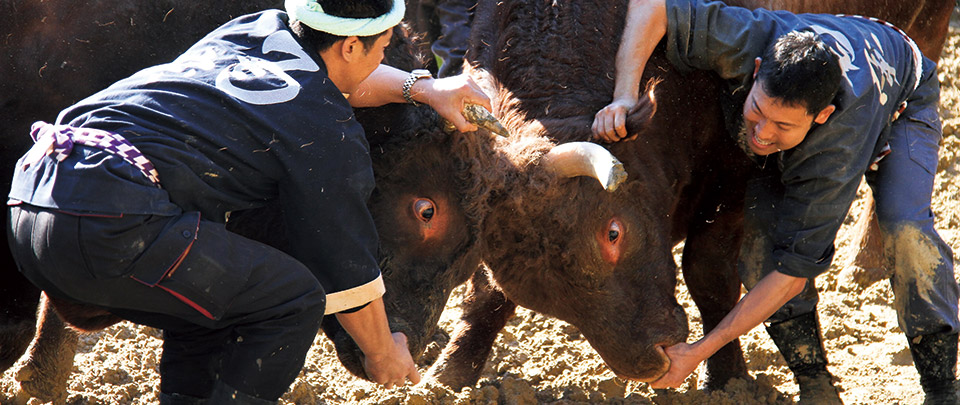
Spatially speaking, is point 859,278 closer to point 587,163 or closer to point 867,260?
point 867,260

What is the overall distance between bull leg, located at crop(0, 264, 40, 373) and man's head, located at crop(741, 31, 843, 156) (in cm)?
289

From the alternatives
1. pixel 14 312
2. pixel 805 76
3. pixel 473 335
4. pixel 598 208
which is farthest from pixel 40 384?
pixel 805 76

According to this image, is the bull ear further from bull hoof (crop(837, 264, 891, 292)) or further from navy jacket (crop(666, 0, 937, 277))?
bull hoof (crop(837, 264, 891, 292))

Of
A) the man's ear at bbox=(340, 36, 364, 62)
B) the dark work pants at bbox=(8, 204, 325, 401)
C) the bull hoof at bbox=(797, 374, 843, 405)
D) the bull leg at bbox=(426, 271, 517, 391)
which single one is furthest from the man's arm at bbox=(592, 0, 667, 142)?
the dark work pants at bbox=(8, 204, 325, 401)

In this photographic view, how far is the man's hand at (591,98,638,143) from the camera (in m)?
3.85

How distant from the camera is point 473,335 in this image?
15.5 feet

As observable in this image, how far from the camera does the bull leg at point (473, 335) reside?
4.62 meters

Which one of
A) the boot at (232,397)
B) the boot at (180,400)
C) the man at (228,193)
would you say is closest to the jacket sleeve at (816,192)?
the man at (228,193)

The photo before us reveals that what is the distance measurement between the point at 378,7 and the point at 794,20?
179 centimetres

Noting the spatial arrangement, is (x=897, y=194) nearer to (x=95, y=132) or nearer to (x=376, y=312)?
(x=376, y=312)

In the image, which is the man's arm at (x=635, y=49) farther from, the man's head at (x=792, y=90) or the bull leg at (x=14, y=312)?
the bull leg at (x=14, y=312)

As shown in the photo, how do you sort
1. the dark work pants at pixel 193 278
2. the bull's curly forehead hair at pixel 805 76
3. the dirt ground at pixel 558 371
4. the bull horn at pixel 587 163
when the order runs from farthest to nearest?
1. the dirt ground at pixel 558 371
2. the bull horn at pixel 587 163
3. the bull's curly forehead hair at pixel 805 76
4. the dark work pants at pixel 193 278

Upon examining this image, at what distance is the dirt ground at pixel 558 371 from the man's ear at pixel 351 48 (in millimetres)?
1638

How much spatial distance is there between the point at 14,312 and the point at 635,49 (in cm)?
270
